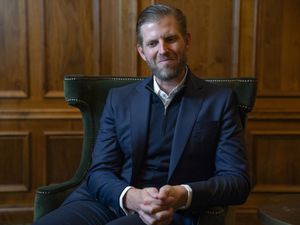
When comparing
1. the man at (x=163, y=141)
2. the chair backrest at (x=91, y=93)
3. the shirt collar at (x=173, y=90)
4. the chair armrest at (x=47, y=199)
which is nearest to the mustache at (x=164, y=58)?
the man at (x=163, y=141)

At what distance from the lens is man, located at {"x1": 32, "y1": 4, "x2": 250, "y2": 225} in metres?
1.52

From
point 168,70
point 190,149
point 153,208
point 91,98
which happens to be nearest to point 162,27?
point 168,70

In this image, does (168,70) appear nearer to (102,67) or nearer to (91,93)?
(91,93)

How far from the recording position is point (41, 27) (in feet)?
9.14

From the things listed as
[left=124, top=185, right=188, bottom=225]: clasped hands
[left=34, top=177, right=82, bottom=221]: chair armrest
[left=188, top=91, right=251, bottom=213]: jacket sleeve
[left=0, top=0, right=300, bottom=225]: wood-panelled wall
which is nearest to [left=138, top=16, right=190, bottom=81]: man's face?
[left=188, top=91, right=251, bottom=213]: jacket sleeve

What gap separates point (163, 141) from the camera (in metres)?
1.62

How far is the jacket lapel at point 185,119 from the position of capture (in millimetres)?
1564

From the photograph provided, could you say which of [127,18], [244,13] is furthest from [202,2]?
[127,18]

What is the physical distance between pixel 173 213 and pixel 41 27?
1780mm

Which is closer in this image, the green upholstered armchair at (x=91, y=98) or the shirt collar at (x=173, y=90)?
the shirt collar at (x=173, y=90)

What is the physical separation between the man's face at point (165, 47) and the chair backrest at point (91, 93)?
362mm

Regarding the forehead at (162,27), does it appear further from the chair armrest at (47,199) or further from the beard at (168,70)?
the chair armrest at (47,199)

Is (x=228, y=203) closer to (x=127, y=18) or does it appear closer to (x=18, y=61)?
(x=127, y=18)

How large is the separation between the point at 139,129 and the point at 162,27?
0.39 metres
